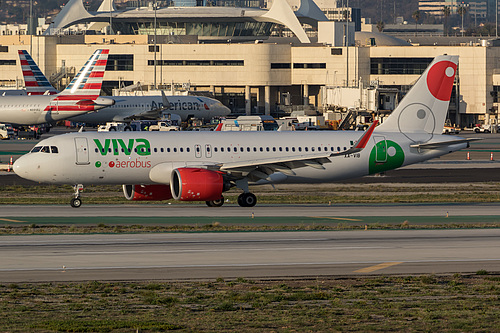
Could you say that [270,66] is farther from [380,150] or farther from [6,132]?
[380,150]

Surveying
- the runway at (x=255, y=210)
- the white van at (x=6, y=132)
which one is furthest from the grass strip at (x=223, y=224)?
the white van at (x=6, y=132)

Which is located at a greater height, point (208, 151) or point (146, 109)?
point (146, 109)

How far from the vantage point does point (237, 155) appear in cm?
4819

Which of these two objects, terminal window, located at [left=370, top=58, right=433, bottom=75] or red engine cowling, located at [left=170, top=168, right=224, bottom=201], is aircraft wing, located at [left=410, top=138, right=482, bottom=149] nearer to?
red engine cowling, located at [left=170, top=168, right=224, bottom=201]

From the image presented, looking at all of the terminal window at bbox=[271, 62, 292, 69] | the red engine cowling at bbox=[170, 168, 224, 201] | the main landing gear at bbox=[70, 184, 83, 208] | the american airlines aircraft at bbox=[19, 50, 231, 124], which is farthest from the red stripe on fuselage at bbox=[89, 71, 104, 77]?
the terminal window at bbox=[271, 62, 292, 69]

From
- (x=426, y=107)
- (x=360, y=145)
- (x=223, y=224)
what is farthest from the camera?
(x=426, y=107)

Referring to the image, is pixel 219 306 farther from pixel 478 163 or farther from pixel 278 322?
pixel 478 163

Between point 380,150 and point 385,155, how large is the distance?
427mm

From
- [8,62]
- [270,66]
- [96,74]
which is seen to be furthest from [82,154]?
[8,62]

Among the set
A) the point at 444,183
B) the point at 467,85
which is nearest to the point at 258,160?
the point at 444,183

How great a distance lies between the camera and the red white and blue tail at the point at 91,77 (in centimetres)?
10338

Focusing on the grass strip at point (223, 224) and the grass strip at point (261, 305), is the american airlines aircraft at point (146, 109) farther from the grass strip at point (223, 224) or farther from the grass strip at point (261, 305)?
the grass strip at point (261, 305)

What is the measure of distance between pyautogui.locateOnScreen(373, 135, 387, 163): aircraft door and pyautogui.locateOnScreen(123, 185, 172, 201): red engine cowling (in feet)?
38.5

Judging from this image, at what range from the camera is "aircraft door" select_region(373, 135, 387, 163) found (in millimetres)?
49250
